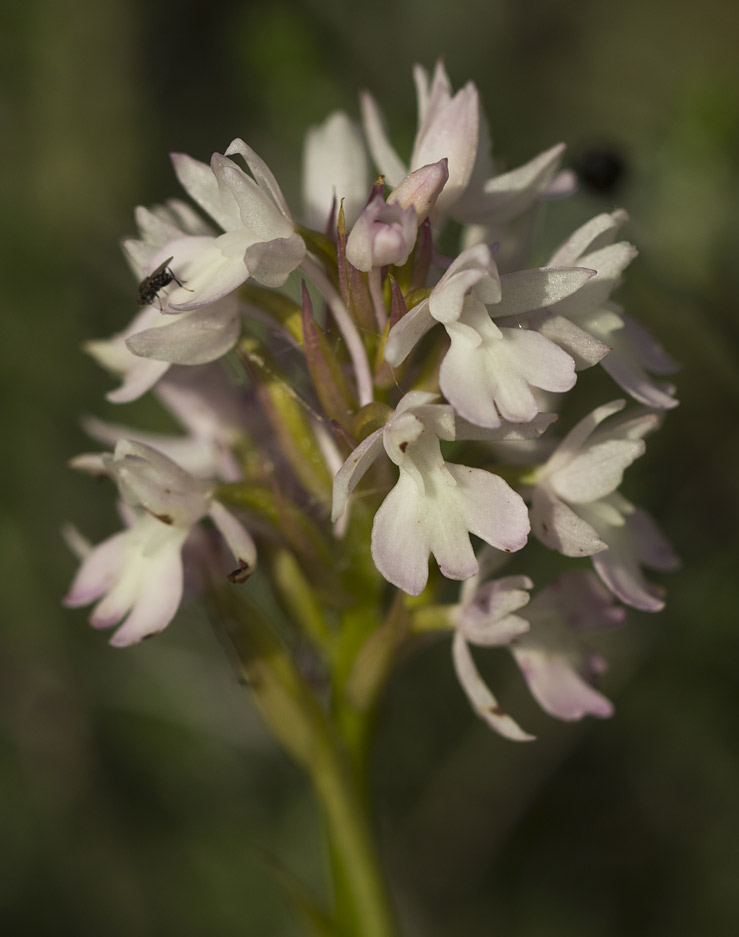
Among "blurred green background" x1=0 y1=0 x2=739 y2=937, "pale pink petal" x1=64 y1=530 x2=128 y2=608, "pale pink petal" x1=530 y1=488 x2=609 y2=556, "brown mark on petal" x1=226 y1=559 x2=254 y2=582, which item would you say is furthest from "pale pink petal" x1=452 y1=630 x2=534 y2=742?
"blurred green background" x1=0 y1=0 x2=739 y2=937

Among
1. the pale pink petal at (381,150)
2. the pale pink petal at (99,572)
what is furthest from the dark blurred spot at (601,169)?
the pale pink petal at (99,572)

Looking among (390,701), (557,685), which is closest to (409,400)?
(557,685)

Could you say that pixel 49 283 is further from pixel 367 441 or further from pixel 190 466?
pixel 367 441

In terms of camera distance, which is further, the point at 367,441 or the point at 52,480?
the point at 52,480

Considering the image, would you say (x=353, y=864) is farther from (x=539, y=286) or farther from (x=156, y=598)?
(x=539, y=286)

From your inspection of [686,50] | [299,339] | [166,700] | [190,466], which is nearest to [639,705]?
[166,700]

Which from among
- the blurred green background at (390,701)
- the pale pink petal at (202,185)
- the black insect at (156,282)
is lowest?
the blurred green background at (390,701)

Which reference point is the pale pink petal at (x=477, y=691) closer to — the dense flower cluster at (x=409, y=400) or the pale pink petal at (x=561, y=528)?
the dense flower cluster at (x=409, y=400)
